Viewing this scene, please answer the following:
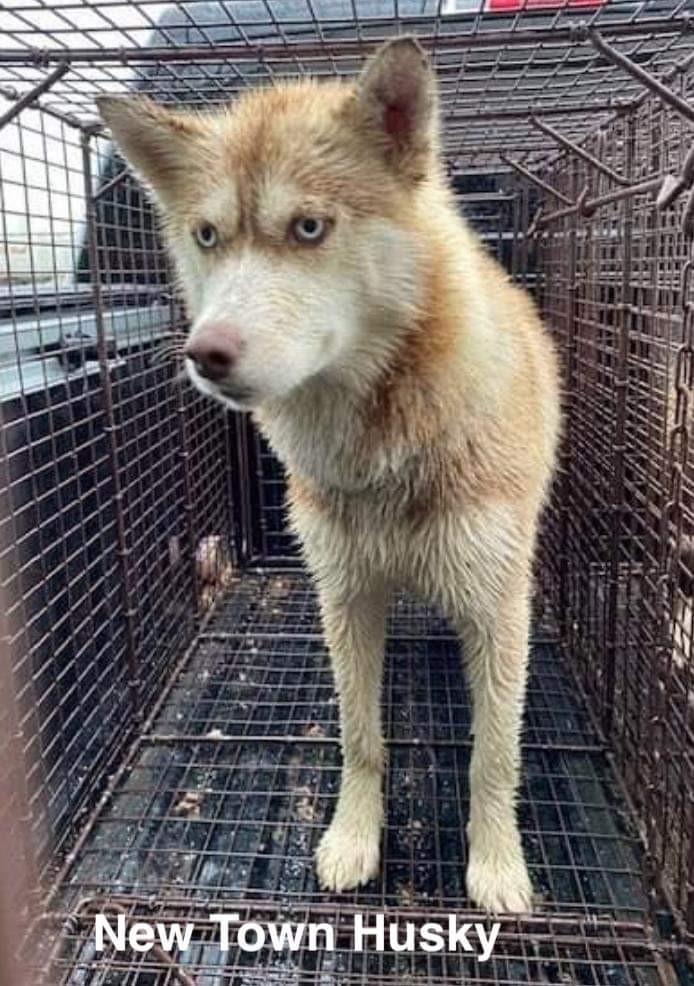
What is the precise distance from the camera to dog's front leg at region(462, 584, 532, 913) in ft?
7.93

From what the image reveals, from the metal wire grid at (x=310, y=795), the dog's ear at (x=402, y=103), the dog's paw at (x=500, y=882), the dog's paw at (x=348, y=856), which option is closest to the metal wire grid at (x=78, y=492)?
the metal wire grid at (x=310, y=795)

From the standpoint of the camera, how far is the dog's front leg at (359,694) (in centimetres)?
256

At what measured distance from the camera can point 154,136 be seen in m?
2.05

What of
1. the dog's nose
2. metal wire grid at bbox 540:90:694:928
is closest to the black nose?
the dog's nose

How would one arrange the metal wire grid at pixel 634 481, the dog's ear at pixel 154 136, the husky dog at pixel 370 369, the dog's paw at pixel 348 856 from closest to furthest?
1. the husky dog at pixel 370 369
2. the dog's ear at pixel 154 136
3. the metal wire grid at pixel 634 481
4. the dog's paw at pixel 348 856

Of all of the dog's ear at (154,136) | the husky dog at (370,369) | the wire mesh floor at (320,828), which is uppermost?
the dog's ear at (154,136)

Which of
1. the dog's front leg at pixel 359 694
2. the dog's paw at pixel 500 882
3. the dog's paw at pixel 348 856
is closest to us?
the dog's paw at pixel 500 882

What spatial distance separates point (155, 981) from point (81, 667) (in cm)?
97

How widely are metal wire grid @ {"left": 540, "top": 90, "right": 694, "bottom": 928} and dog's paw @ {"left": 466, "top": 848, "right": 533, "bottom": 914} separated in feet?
1.12

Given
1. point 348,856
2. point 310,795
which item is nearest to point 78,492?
point 310,795

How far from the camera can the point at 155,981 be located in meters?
2.04

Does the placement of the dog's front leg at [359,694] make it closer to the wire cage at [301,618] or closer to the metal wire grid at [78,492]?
the wire cage at [301,618]

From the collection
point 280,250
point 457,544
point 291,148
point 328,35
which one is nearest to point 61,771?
point 457,544

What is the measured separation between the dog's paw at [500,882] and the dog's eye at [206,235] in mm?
1687
